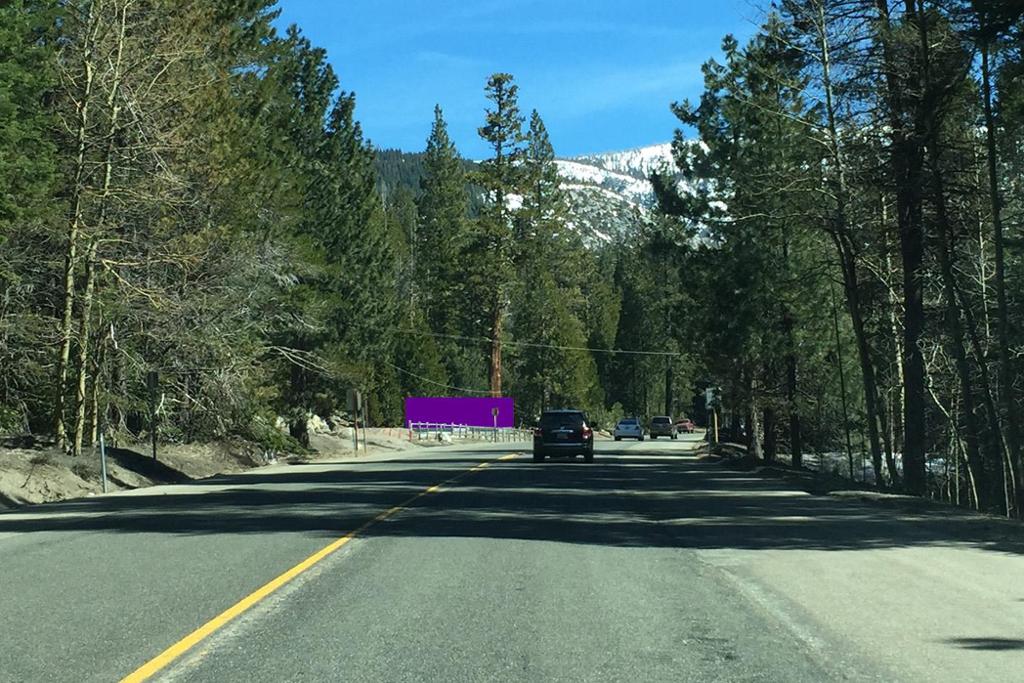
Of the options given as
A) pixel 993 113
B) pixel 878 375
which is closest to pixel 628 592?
pixel 993 113

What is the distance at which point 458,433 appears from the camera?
79.4 m

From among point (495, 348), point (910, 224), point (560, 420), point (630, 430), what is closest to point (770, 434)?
point (560, 420)

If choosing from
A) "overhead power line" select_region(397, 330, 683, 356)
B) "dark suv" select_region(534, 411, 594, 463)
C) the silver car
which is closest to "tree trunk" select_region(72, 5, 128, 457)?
"dark suv" select_region(534, 411, 594, 463)

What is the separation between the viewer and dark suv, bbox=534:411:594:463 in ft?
121

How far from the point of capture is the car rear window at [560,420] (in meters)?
37.2

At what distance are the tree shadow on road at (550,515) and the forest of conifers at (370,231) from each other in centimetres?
475

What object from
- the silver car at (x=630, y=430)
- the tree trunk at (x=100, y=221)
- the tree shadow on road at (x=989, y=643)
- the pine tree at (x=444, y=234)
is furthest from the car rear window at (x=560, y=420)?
the pine tree at (x=444, y=234)

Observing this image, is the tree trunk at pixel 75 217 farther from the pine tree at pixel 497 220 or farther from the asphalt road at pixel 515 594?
the pine tree at pixel 497 220

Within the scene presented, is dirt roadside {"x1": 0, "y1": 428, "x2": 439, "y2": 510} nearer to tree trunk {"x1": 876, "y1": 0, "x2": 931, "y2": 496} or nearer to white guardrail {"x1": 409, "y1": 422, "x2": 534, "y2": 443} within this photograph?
tree trunk {"x1": 876, "y1": 0, "x2": 931, "y2": 496}

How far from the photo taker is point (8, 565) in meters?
12.0

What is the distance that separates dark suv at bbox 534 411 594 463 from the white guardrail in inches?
1302

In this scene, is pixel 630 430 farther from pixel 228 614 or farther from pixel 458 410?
pixel 228 614

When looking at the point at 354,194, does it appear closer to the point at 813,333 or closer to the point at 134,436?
the point at 134,436

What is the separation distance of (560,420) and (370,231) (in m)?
20.7
